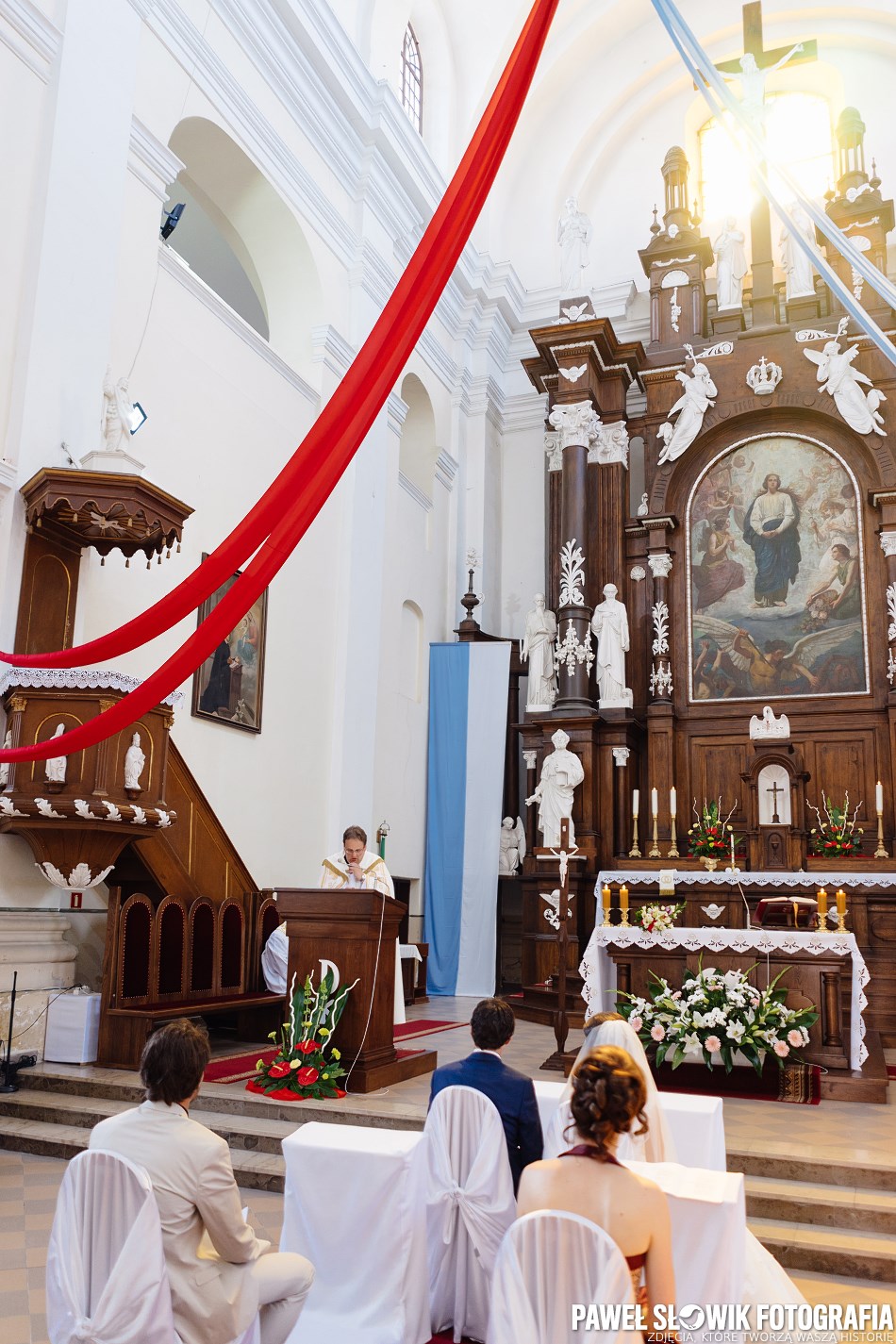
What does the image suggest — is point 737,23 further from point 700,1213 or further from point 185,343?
point 700,1213

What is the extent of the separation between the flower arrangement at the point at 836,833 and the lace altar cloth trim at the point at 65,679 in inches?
286

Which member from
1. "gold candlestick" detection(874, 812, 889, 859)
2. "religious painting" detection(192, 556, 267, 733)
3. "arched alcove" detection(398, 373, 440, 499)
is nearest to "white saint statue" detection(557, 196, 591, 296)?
"arched alcove" detection(398, 373, 440, 499)

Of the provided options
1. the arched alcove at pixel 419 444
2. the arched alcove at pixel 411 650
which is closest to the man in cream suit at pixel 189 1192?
the arched alcove at pixel 411 650

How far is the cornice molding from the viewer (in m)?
9.42

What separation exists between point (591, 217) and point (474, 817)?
29.7 ft

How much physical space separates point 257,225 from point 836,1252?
10.3m

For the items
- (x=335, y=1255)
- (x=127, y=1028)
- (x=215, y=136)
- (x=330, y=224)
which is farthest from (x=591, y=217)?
(x=335, y=1255)

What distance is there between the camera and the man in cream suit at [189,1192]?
2.85 m

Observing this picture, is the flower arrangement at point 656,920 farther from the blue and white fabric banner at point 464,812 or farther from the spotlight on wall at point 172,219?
the spotlight on wall at point 172,219

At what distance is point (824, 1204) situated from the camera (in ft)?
16.0

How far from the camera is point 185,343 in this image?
9.64 meters

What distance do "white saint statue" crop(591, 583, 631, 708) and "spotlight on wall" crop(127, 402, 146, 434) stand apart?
20.6 feet

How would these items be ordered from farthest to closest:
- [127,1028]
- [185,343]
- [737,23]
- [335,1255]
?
[737,23] < [185,343] < [127,1028] < [335,1255]

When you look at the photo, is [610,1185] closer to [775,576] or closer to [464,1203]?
[464,1203]
